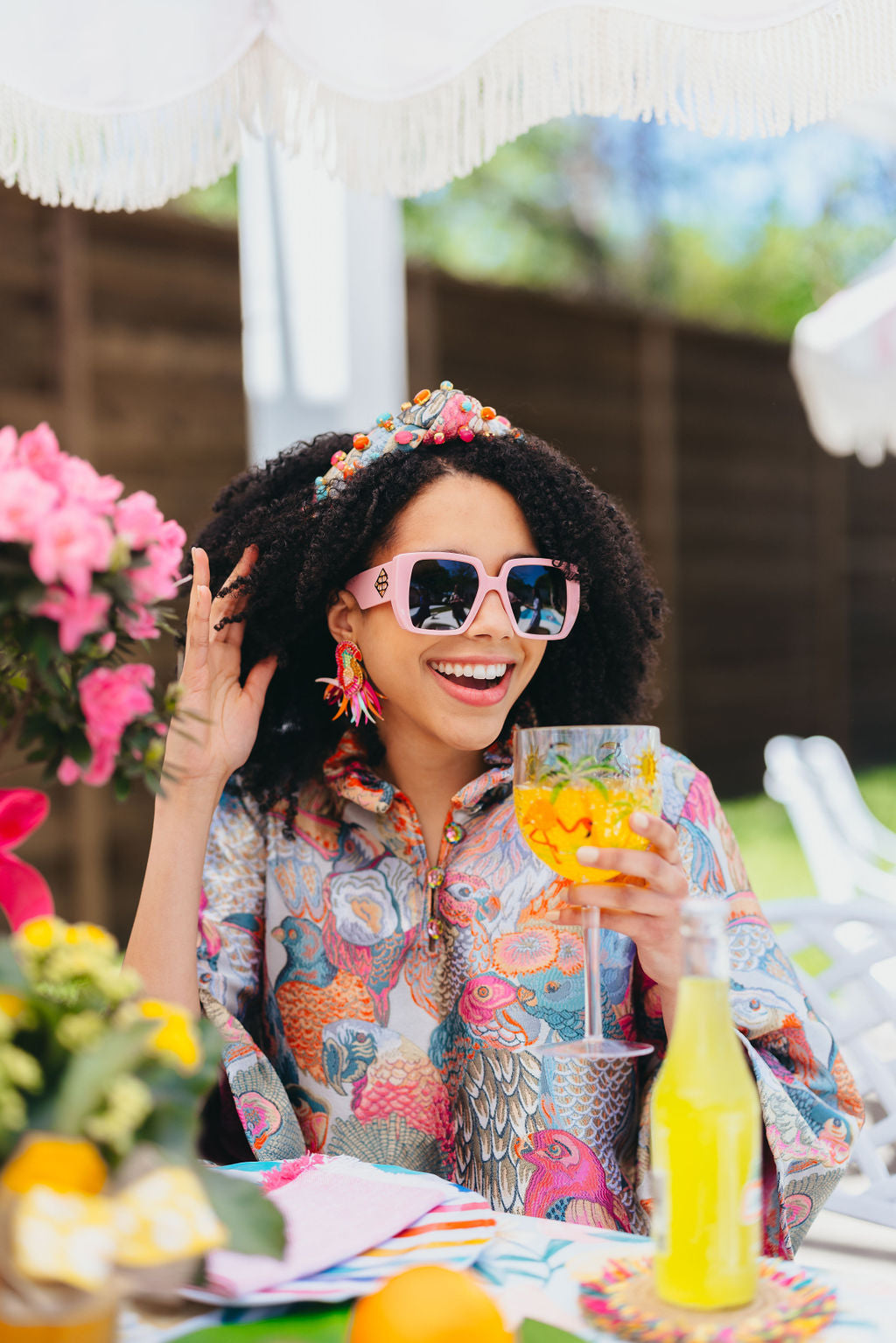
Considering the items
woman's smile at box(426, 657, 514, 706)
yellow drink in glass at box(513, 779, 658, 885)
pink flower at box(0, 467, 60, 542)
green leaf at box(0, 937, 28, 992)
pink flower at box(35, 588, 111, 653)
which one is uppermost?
pink flower at box(0, 467, 60, 542)

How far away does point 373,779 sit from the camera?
1.80 meters

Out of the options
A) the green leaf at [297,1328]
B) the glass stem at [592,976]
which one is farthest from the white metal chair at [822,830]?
the green leaf at [297,1328]

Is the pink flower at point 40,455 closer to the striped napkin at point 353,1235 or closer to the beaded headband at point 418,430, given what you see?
the striped napkin at point 353,1235

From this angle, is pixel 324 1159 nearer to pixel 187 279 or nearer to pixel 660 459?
pixel 187 279

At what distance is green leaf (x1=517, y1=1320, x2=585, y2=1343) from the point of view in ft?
2.99

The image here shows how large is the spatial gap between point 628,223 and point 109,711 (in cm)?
1121

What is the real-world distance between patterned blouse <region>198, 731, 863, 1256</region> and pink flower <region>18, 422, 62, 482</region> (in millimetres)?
895

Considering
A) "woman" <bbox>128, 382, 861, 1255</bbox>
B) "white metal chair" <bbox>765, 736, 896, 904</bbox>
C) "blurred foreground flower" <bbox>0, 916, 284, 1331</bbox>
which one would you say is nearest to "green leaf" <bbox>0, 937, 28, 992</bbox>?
"blurred foreground flower" <bbox>0, 916, 284, 1331</bbox>

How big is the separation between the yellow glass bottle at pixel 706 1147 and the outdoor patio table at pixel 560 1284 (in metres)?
0.07

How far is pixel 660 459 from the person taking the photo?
7598mm

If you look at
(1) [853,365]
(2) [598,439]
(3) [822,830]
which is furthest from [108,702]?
(2) [598,439]

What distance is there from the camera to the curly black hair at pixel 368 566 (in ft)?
5.85

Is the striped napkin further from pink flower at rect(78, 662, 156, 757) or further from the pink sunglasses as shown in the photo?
the pink sunglasses

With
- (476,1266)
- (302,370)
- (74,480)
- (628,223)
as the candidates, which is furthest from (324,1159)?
(628,223)
